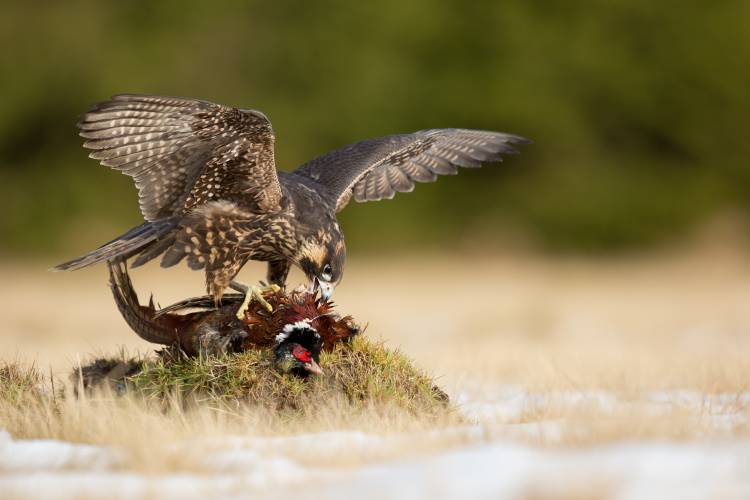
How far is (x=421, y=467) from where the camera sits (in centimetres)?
289

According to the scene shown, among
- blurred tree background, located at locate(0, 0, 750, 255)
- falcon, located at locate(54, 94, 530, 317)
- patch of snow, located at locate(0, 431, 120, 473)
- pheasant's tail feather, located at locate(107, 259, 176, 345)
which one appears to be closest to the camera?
patch of snow, located at locate(0, 431, 120, 473)

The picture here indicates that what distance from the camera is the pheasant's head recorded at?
4172 mm

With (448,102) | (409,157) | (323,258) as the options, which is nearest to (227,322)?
(323,258)

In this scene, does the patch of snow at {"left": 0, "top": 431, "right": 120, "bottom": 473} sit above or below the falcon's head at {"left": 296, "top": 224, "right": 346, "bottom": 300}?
below

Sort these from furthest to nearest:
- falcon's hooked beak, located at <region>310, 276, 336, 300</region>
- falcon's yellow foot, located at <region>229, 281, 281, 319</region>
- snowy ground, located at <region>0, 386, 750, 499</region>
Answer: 1. falcon's hooked beak, located at <region>310, 276, 336, 300</region>
2. falcon's yellow foot, located at <region>229, 281, 281, 319</region>
3. snowy ground, located at <region>0, 386, 750, 499</region>

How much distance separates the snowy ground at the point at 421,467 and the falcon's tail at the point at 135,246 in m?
1.32

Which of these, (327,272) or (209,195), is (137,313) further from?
(327,272)

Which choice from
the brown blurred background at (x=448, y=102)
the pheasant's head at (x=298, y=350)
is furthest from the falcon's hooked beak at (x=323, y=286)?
the brown blurred background at (x=448, y=102)

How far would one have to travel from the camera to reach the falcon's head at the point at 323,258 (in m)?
5.31

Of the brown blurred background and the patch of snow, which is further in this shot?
the brown blurred background

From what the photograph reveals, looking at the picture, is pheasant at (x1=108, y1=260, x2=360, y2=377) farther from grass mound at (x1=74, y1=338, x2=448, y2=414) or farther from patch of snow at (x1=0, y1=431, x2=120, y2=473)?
patch of snow at (x1=0, y1=431, x2=120, y2=473)

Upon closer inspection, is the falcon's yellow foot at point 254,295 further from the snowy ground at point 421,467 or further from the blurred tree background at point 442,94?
the blurred tree background at point 442,94

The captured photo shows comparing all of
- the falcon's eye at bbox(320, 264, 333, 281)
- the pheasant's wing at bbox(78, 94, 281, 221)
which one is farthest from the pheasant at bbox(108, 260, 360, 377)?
the pheasant's wing at bbox(78, 94, 281, 221)

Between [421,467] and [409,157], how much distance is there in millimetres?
4425
